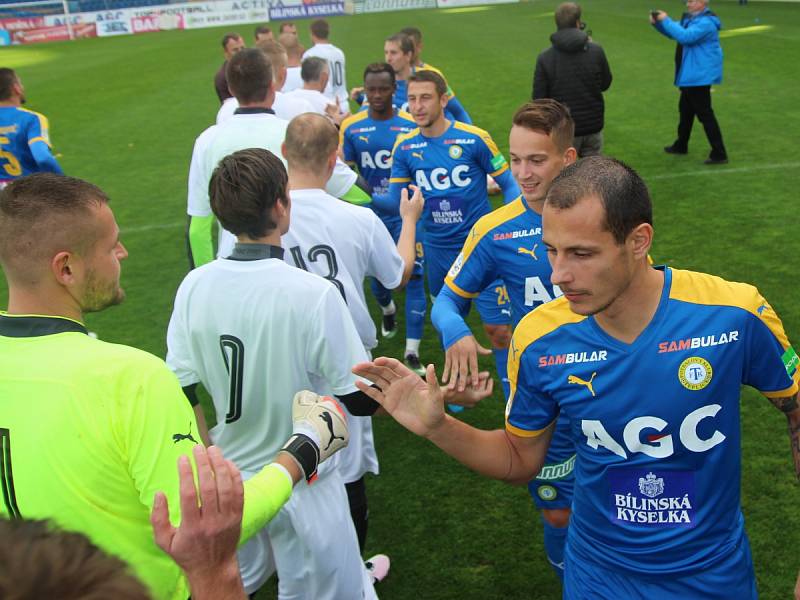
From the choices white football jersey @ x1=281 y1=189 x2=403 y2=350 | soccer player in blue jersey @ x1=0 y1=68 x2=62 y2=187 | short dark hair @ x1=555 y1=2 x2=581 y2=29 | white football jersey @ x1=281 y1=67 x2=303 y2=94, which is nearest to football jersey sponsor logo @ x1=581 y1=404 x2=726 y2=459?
white football jersey @ x1=281 y1=189 x2=403 y2=350

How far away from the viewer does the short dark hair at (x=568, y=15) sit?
9055mm

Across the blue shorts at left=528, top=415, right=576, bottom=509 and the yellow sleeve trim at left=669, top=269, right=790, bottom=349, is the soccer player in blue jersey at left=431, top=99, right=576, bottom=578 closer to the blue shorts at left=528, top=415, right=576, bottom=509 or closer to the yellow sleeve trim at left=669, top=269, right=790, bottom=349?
the blue shorts at left=528, top=415, right=576, bottom=509

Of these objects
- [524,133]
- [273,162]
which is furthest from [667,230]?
[273,162]

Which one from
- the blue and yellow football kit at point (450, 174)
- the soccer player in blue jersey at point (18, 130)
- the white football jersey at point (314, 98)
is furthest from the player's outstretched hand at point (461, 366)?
the soccer player in blue jersey at point (18, 130)

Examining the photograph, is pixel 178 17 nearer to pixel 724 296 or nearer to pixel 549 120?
pixel 549 120

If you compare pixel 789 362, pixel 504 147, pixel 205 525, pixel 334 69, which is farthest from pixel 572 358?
pixel 504 147

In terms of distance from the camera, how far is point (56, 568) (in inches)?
46.8

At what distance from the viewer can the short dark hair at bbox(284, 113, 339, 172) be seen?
4.23 meters

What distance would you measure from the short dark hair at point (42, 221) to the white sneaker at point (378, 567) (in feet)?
9.10

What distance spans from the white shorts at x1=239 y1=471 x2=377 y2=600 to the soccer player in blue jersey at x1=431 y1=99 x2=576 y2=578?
1.07 m

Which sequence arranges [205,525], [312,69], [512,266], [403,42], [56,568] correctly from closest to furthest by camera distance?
1. [56,568]
2. [205,525]
3. [512,266]
4. [312,69]
5. [403,42]

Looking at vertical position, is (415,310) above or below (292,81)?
below

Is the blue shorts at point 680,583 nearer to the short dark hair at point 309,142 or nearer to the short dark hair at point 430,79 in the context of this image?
the short dark hair at point 309,142

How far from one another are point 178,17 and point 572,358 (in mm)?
46829
